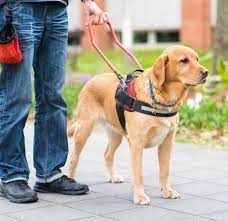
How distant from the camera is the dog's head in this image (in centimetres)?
560

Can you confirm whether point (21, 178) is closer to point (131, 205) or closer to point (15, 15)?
point (131, 205)

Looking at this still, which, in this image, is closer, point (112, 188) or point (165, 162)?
point (165, 162)

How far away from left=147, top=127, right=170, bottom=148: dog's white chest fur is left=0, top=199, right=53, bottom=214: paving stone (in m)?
0.95

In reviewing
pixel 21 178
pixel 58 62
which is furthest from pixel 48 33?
pixel 21 178

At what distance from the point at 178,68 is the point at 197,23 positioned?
27.8 m

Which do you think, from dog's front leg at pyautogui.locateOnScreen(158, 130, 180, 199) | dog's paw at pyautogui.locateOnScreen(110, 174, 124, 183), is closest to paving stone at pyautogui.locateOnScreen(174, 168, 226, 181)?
dog's paw at pyautogui.locateOnScreen(110, 174, 124, 183)

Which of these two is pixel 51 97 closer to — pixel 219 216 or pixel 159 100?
pixel 159 100

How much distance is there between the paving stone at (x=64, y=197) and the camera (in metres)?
5.93

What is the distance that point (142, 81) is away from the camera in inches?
230

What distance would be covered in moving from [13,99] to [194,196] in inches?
66.1

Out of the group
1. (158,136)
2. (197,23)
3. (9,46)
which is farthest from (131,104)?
(197,23)

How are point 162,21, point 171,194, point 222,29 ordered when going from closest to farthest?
point 171,194 → point 222,29 → point 162,21

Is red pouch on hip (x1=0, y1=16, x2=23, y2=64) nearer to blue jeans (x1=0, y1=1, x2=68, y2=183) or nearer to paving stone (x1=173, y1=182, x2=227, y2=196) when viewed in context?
blue jeans (x1=0, y1=1, x2=68, y2=183)

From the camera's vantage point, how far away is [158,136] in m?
5.82
